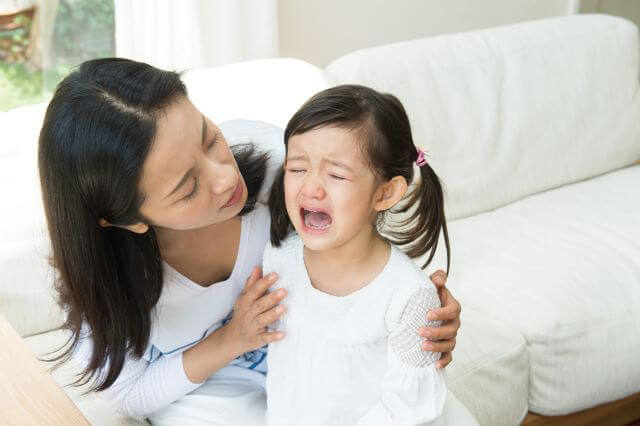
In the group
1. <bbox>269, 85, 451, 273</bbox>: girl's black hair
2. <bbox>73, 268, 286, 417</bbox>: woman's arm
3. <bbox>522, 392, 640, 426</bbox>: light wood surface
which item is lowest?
<bbox>522, 392, 640, 426</bbox>: light wood surface

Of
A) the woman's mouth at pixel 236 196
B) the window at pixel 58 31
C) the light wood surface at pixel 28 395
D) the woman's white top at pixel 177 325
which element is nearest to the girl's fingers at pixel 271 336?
the woman's white top at pixel 177 325

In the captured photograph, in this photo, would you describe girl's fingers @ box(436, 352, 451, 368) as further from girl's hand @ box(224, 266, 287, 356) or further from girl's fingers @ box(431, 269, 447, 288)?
girl's hand @ box(224, 266, 287, 356)

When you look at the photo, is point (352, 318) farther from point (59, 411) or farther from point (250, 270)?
point (59, 411)

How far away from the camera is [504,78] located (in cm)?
220

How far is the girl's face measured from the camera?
113 cm

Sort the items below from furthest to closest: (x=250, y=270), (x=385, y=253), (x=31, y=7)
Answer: (x=31, y=7) → (x=250, y=270) → (x=385, y=253)

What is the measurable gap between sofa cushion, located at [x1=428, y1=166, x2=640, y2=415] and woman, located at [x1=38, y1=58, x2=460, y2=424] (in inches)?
22.9

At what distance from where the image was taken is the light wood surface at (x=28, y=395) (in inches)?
35.2

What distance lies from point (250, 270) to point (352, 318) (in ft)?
0.76

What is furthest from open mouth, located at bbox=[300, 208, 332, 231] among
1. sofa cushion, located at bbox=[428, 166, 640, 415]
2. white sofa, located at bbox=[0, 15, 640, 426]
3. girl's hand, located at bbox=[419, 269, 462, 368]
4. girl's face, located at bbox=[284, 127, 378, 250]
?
sofa cushion, located at bbox=[428, 166, 640, 415]

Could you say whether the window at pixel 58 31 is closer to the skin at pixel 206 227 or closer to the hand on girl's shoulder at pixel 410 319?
the skin at pixel 206 227

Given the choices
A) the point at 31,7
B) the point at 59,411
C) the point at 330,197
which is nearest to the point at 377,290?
the point at 330,197

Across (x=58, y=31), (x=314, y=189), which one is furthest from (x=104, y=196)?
(x=58, y=31)

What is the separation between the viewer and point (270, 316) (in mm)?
1247
